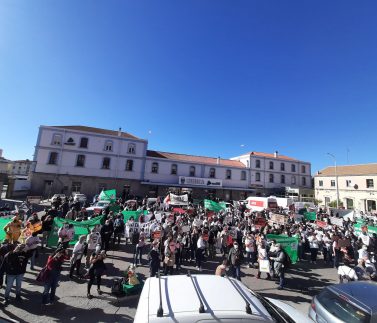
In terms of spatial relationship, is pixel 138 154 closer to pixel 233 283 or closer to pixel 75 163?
pixel 75 163

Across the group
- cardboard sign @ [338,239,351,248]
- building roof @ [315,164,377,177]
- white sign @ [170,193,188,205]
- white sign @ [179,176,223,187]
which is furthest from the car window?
building roof @ [315,164,377,177]

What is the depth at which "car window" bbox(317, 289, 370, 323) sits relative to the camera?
14.1 feet

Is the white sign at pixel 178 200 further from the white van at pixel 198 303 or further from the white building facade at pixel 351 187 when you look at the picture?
the white building facade at pixel 351 187

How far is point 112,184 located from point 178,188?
10.6m

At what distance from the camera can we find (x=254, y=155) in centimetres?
4191

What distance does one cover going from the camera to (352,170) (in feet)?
129

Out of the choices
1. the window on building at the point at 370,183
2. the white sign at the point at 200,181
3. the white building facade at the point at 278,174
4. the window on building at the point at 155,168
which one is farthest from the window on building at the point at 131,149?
the window on building at the point at 370,183

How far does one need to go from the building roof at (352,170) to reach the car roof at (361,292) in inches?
1536

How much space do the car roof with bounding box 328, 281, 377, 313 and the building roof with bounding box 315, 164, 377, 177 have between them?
39007 millimetres

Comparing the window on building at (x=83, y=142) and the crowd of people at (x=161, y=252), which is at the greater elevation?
the window on building at (x=83, y=142)

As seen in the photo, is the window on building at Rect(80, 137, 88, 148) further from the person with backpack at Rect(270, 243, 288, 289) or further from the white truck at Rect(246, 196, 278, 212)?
the person with backpack at Rect(270, 243, 288, 289)

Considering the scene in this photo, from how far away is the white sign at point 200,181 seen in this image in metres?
35.7

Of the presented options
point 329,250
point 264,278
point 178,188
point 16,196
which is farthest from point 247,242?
point 16,196

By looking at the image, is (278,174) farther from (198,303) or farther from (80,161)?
(198,303)
